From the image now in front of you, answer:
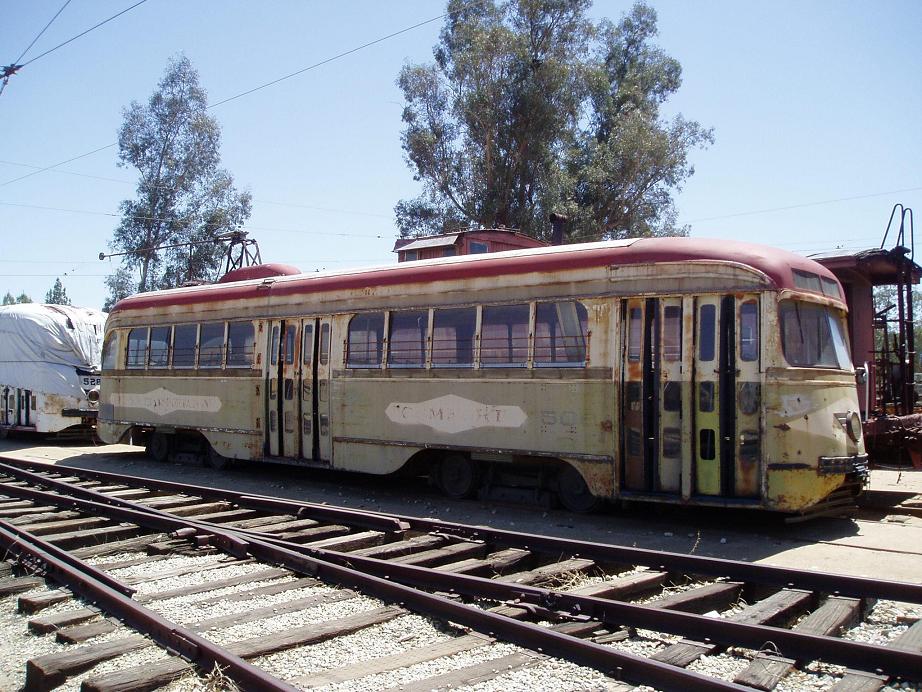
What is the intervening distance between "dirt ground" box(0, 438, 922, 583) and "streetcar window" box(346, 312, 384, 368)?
1.79 meters

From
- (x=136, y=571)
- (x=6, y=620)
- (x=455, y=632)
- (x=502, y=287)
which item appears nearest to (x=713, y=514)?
(x=502, y=287)

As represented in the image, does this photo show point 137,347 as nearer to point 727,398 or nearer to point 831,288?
point 727,398

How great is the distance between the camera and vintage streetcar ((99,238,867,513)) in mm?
8055

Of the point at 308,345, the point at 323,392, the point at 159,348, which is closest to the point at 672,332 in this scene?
the point at 323,392

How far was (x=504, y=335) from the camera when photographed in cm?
977

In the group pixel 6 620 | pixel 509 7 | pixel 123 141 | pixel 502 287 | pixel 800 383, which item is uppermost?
pixel 509 7

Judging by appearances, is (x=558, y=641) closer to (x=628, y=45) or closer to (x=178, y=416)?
(x=178, y=416)

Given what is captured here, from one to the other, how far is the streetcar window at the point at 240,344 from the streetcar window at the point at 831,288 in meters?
7.86

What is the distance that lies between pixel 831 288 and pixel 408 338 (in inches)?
194

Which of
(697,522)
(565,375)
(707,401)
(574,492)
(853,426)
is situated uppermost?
(565,375)

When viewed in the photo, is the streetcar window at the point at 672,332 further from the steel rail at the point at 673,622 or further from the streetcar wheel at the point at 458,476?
the steel rail at the point at 673,622

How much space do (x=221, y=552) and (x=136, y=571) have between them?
77 cm

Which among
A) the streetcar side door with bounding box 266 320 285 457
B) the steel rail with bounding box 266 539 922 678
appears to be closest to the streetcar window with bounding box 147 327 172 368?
the streetcar side door with bounding box 266 320 285 457

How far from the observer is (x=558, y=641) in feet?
14.6
